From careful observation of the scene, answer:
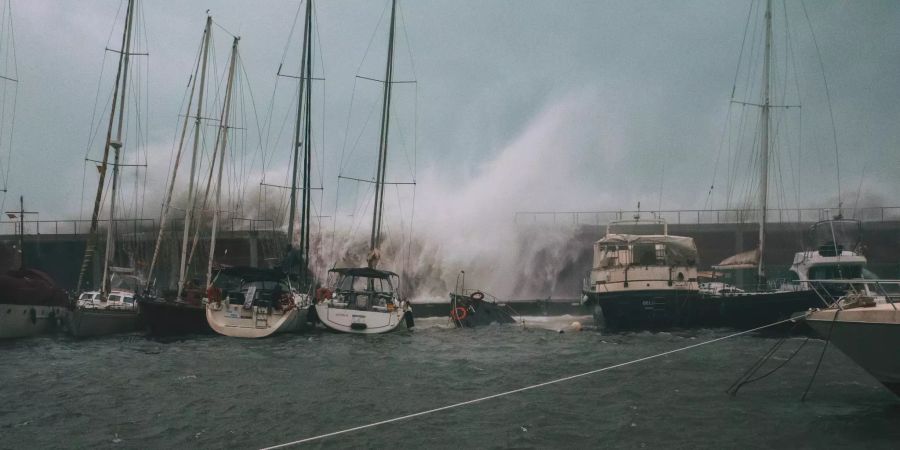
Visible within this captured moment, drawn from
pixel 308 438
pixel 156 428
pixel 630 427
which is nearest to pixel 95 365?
pixel 156 428

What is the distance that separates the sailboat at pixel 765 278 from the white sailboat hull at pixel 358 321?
13.9 m

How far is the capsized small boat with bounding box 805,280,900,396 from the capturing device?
13.0m

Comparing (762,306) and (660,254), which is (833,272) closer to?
(762,306)

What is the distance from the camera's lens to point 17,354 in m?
24.6

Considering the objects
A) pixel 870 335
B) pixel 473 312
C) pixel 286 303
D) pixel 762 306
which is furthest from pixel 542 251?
pixel 870 335

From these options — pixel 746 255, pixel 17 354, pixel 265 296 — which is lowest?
pixel 17 354

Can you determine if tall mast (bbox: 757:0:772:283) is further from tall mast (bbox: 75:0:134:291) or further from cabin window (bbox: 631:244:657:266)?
tall mast (bbox: 75:0:134:291)

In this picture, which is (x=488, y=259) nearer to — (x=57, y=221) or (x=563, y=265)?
(x=563, y=265)

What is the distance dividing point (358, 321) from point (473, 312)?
755 centimetres

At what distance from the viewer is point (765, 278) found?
36.8m

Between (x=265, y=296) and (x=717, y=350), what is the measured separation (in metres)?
18.5

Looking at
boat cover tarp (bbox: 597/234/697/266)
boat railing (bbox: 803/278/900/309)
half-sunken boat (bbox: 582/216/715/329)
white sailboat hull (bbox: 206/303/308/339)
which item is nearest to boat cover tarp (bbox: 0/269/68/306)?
white sailboat hull (bbox: 206/303/308/339)

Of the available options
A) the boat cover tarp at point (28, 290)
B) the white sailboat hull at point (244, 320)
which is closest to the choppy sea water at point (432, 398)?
the white sailboat hull at point (244, 320)

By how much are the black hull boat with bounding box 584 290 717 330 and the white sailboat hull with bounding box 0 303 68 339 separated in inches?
951
